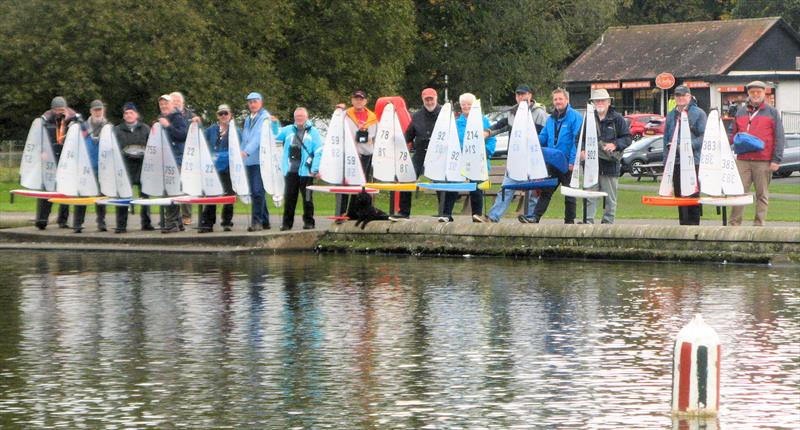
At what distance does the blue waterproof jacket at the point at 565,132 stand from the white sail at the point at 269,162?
350 centimetres

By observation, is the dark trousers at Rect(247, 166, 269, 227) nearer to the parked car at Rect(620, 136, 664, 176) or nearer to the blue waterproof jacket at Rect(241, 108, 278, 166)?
the blue waterproof jacket at Rect(241, 108, 278, 166)

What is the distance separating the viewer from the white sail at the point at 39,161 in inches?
975

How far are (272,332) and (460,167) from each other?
29.8 ft

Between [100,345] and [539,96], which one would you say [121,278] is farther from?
[539,96]

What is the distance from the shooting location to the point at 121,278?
732 inches

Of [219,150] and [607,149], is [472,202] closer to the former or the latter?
[607,149]

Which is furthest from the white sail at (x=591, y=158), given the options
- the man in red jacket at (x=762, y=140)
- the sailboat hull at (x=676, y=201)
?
the man in red jacket at (x=762, y=140)

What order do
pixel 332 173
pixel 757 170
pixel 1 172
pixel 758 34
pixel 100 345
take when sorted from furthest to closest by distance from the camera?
pixel 758 34 < pixel 1 172 < pixel 332 173 < pixel 757 170 < pixel 100 345

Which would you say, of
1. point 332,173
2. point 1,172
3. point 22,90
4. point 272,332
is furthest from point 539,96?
point 272,332

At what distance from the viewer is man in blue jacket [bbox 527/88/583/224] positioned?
21844 millimetres

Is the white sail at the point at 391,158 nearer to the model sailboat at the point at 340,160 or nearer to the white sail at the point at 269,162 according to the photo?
the model sailboat at the point at 340,160

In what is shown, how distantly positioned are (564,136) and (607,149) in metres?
0.63

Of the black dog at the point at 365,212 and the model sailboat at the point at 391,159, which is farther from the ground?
the model sailboat at the point at 391,159

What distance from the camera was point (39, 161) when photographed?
24.8m
